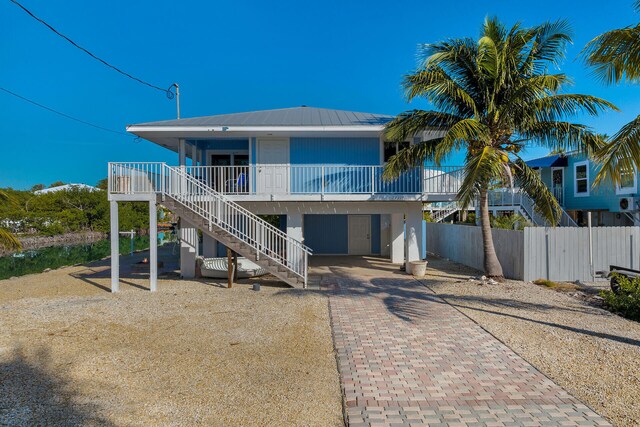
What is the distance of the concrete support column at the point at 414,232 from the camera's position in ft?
42.5

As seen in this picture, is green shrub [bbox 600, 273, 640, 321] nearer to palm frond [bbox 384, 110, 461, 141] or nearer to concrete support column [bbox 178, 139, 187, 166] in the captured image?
palm frond [bbox 384, 110, 461, 141]

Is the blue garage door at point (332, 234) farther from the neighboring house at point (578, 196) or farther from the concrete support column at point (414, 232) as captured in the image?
the concrete support column at point (414, 232)

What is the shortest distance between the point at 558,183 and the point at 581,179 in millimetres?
1590

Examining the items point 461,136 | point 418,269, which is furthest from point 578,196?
point 461,136

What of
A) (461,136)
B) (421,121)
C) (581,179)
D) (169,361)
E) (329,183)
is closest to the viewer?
(169,361)

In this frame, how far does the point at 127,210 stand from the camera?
37.3m

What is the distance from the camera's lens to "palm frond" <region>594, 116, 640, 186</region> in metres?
5.73

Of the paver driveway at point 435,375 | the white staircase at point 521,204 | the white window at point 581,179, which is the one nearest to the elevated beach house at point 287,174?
the paver driveway at point 435,375

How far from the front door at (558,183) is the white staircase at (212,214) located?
17333 millimetres

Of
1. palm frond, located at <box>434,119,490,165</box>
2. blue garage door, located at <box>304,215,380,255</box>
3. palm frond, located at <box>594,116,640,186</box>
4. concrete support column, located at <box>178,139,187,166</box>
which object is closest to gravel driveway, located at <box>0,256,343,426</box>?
palm frond, located at <box>434,119,490,165</box>

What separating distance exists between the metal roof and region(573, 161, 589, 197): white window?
41.5ft

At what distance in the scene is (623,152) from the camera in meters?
5.81

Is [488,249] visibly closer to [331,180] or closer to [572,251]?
[572,251]

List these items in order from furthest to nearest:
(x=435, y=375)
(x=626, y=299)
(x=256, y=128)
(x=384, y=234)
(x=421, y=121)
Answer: (x=384, y=234) → (x=256, y=128) → (x=421, y=121) → (x=626, y=299) → (x=435, y=375)
